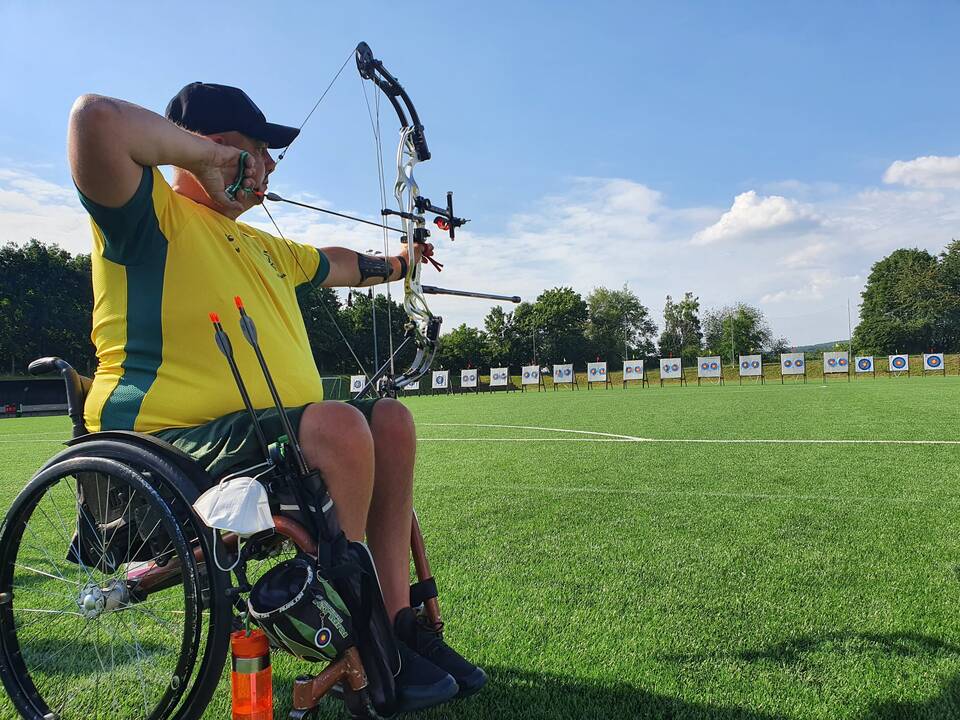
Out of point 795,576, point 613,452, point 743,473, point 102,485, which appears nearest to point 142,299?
point 102,485

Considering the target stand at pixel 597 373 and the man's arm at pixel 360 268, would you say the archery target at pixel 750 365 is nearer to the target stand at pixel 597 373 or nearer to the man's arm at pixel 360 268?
the target stand at pixel 597 373

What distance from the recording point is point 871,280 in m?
66.8

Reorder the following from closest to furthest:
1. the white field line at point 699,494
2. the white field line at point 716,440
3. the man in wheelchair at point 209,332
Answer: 1. the man in wheelchair at point 209,332
2. the white field line at point 699,494
3. the white field line at point 716,440

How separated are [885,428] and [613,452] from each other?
3.49m

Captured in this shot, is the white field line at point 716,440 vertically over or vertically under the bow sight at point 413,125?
under

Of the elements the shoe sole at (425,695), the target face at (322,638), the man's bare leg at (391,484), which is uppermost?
the man's bare leg at (391,484)

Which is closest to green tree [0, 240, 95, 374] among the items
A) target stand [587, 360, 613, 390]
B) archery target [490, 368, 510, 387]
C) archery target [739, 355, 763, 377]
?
archery target [490, 368, 510, 387]

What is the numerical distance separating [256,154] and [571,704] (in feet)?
5.67

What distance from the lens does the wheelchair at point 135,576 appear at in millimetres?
1347

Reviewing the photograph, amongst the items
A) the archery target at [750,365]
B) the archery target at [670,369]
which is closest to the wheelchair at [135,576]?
the archery target at [670,369]

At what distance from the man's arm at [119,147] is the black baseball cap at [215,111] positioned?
13.2 inches

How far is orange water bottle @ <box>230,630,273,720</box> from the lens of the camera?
1281 millimetres

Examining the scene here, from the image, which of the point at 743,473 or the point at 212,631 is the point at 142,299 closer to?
the point at 212,631

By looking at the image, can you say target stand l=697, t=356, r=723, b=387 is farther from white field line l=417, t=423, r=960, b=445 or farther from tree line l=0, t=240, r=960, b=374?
white field line l=417, t=423, r=960, b=445
